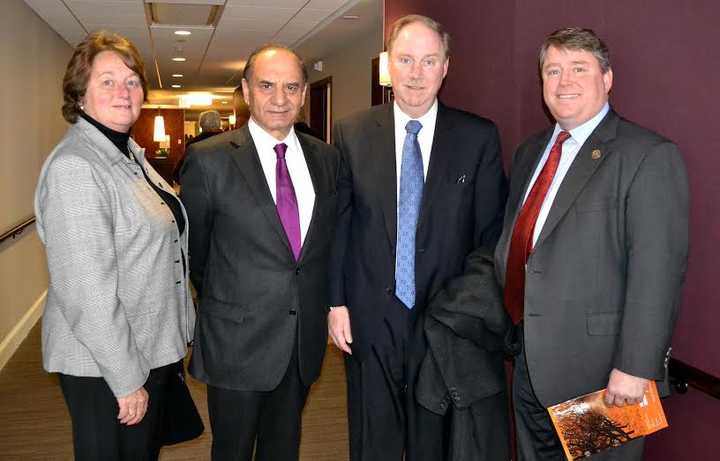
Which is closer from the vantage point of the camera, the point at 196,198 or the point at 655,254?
the point at 655,254

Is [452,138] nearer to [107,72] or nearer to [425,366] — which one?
[425,366]

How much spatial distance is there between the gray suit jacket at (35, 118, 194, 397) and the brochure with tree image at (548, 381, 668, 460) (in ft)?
3.95

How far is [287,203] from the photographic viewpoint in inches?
94.9

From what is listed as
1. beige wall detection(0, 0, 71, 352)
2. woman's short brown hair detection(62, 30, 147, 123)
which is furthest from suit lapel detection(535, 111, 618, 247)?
beige wall detection(0, 0, 71, 352)

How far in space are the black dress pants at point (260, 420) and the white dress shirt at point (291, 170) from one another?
0.48 meters

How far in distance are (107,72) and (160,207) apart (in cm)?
43

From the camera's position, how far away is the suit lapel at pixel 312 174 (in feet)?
7.89

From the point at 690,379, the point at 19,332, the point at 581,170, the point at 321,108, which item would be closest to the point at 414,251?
the point at 581,170

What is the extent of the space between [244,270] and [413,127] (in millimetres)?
776

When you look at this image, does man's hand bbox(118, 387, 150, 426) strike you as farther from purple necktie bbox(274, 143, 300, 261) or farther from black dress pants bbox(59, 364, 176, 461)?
purple necktie bbox(274, 143, 300, 261)

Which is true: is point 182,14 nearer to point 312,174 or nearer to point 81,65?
point 312,174

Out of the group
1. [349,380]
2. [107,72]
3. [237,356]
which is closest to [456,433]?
[349,380]

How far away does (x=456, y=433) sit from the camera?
244 cm

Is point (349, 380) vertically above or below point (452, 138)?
below
